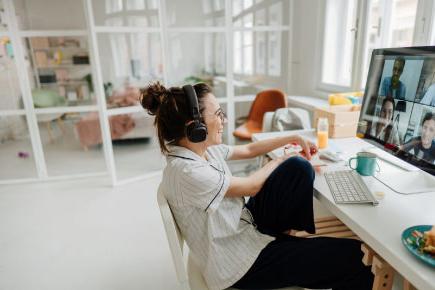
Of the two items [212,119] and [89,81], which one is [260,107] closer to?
[89,81]

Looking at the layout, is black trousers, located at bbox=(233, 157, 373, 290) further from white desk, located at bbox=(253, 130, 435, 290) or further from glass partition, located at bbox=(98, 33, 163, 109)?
glass partition, located at bbox=(98, 33, 163, 109)

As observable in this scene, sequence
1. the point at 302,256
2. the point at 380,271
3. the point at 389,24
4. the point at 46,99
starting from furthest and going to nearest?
the point at 46,99 → the point at 389,24 → the point at 302,256 → the point at 380,271

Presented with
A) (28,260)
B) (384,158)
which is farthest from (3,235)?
(384,158)

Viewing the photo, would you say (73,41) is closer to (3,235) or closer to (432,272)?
(3,235)

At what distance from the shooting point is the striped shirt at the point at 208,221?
1.01m

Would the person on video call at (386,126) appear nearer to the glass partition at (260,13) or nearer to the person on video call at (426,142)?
the person on video call at (426,142)

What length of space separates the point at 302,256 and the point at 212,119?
21.8 inches

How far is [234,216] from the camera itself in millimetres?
1156

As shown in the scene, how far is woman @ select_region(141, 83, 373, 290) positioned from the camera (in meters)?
1.00

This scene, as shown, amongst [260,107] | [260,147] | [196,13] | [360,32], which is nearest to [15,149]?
[196,13]

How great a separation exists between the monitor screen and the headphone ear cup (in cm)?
74

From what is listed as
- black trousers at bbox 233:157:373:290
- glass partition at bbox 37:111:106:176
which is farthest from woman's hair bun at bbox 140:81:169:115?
glass partition at bbox 37:111:106:176

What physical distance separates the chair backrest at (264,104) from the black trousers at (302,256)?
6.64 feet

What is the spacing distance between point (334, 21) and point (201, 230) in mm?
2633
